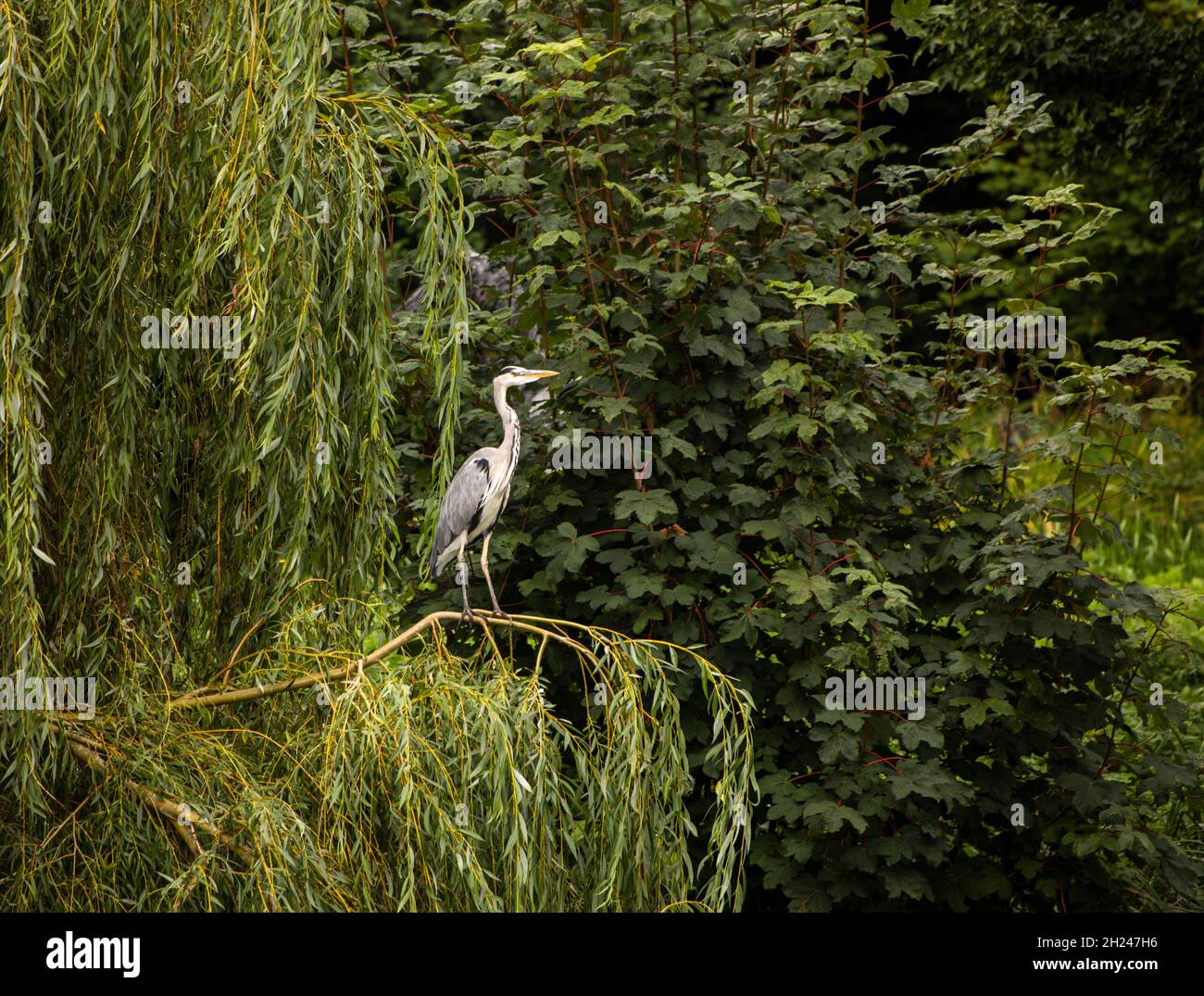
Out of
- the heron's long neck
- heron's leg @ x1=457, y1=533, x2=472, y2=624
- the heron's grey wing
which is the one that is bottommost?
heron's leg @ x1=457, y1=533, x2=472, y2=624

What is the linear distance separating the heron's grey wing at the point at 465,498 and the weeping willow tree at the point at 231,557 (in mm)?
212

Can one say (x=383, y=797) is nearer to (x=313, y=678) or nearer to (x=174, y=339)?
(x=313, y=678)

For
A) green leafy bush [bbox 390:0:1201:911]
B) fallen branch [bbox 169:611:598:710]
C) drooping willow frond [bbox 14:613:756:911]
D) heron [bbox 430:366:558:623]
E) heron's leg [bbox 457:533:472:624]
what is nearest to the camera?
drooping willow frond [bbox 14:613:756:911]

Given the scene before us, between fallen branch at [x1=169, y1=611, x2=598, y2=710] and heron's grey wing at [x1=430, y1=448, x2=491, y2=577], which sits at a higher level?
heron's grey wing at [x1=430, y1=448, x2=491, y2=577]

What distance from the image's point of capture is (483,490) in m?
4.14

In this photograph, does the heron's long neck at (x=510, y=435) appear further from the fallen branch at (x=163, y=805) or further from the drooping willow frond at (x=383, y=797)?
the fallen branch at (x=163, y=805)

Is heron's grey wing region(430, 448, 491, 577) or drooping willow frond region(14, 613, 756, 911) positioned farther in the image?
heron's grey wing region(430, 448, 491, 577)

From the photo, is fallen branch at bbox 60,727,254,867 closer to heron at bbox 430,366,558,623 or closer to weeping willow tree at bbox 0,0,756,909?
weeping willow tree at bbox 0,0,756,909

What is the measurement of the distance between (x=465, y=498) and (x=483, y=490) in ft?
0.24

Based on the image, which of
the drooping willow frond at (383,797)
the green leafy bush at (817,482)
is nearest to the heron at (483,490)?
the drooping willow frond at (383,797)

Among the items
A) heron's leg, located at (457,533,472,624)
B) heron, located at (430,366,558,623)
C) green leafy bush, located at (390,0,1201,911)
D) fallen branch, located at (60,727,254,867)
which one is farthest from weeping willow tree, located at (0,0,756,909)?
green leafy bush, located at (390,0,1201,911)

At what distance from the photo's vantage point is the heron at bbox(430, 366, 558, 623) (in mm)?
4145

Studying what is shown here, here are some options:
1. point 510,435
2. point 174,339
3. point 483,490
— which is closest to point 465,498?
point 483,490

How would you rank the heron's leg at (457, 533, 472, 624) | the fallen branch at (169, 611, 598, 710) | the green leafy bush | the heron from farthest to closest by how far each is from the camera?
the green leafy bush < the heron < the heron's leg at (457, 533, 472, 624) < the fallen branch at (169, 611, 598, 710)
